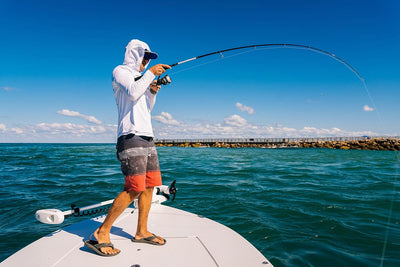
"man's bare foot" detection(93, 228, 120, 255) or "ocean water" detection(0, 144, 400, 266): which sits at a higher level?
"man's bare foot" detection(93, 228, 120, 255)

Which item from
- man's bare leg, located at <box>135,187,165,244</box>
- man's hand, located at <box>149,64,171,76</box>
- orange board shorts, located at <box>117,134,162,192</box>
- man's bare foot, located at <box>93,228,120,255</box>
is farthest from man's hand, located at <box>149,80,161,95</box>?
man's bare foot, located at <box>93,228,120,255</box>

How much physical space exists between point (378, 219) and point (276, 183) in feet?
11.4

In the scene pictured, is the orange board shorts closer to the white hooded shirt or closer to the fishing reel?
the white hooded shirt

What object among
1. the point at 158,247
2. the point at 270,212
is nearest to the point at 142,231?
the point at 158,247

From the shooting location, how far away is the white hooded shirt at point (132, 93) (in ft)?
7.06

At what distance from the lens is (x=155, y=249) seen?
2.20 m

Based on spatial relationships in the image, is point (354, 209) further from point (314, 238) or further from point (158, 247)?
point (158, 247)

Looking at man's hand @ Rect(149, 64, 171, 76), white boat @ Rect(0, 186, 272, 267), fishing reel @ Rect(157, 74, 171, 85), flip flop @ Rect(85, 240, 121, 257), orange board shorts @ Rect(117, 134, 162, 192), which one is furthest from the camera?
fishing reel @ Rect(157, 74, 171, 85)

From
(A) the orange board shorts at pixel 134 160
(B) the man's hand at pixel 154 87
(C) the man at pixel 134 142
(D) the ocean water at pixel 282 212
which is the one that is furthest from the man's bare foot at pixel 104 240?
(D) the ocean water at pixel 282 212

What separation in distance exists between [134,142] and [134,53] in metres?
0.95

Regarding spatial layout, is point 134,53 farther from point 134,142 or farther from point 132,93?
point 134,142

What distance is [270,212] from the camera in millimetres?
4688

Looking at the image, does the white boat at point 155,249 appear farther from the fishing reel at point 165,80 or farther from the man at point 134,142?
the fishing reel at point 165,80

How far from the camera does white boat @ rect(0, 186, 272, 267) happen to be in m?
1.95
